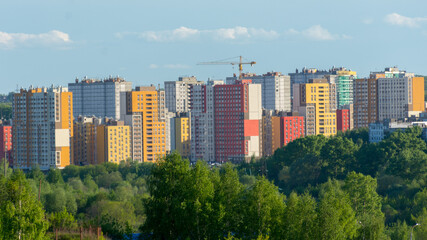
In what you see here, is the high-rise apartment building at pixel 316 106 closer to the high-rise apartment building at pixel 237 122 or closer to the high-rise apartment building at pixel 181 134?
the high-rise apartment building at pixel 237 122

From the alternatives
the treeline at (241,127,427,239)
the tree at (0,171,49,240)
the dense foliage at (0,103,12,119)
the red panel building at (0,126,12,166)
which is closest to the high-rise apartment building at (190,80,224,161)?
the red panel building at (0,126,12,166)

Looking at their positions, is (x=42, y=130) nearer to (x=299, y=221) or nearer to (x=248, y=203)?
(x=248, y=203)

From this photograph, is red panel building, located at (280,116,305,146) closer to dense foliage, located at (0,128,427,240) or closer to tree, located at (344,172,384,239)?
dense foliage, located at (0,128,427,240)

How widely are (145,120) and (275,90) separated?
24.9 m

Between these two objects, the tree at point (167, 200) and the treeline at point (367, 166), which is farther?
the treeline at point (367, 166)

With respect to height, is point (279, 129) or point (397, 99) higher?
point (397, 99)

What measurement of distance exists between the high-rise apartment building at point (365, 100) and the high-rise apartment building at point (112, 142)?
22.5 metres

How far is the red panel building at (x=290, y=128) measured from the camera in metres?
77.2

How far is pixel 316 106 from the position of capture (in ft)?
268

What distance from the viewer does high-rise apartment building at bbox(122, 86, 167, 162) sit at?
252 ft

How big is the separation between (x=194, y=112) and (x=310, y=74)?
30061mm

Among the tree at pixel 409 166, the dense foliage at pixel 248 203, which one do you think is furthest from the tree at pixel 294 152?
the tree at pixel 409 166

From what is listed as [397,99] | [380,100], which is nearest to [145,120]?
[380,100]

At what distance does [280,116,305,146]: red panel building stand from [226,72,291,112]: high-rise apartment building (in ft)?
65.2
